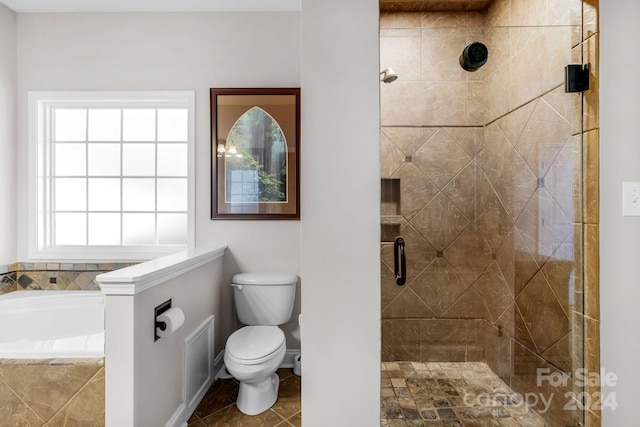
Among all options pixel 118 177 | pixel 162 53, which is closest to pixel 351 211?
pixel 162 53

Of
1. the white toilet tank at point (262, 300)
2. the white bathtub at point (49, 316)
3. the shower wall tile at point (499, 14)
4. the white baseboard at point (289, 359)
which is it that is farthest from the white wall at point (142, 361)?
the shower wall tile at point (499, 14)

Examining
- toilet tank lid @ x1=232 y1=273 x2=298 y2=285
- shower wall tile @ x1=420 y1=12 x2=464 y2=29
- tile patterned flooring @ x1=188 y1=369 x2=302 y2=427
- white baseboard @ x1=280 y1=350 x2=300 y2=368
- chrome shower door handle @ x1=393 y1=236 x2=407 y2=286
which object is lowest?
tile patterned flooring @ x1=188 y1=369 x2=302 y2=427

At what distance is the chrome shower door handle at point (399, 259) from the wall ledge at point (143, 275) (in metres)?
1.09

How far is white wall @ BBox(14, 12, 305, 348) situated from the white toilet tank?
2.71 feet

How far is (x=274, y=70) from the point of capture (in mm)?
2482

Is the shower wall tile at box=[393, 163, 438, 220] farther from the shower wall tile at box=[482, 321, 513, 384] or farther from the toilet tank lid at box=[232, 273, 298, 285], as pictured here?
the toilet tank lid at box=[232, 273, 298, 285]

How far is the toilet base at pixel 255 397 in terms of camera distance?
1.90m

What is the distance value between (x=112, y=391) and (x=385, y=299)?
122 cm

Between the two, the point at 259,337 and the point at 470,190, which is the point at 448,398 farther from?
the point at 259,337

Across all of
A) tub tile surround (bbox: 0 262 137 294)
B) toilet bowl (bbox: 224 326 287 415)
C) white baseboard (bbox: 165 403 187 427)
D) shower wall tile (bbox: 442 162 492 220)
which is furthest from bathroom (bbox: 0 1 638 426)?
tub tile surround (bbox: 0 262 137 294)

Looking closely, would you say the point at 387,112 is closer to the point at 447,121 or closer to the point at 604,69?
the point at 447,121

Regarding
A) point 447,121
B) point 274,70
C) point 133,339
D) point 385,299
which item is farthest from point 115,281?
point 274,70

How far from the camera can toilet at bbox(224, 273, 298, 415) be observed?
5.88ft

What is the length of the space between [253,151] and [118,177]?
116 centimetres
